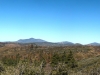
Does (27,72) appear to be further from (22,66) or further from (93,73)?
(93,73)

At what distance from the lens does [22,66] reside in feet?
206

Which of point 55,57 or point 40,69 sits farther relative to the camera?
point 55,57

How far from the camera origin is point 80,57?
185 m

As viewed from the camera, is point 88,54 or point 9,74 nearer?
point 9,74

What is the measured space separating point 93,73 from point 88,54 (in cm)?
12756

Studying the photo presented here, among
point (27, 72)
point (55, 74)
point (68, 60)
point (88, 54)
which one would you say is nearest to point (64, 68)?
point (55, 74)

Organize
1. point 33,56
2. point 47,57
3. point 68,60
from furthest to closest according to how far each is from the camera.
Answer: point 33,56
point 47,57
point 68,60

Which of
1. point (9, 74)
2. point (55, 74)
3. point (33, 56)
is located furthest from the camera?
point (33, 56)

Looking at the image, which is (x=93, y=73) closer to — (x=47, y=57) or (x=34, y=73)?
(x=34, y=73)

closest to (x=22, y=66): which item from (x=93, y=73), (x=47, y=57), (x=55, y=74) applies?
(x=55, y=74)

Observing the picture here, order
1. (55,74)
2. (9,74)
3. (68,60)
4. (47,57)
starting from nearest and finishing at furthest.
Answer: (9,74) → (55,74) → (68,60) → (47,57)

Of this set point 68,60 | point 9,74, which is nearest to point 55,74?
point 9,74

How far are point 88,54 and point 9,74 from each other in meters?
141

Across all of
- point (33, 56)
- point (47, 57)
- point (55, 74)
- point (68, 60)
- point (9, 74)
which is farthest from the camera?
point (33, 56)
